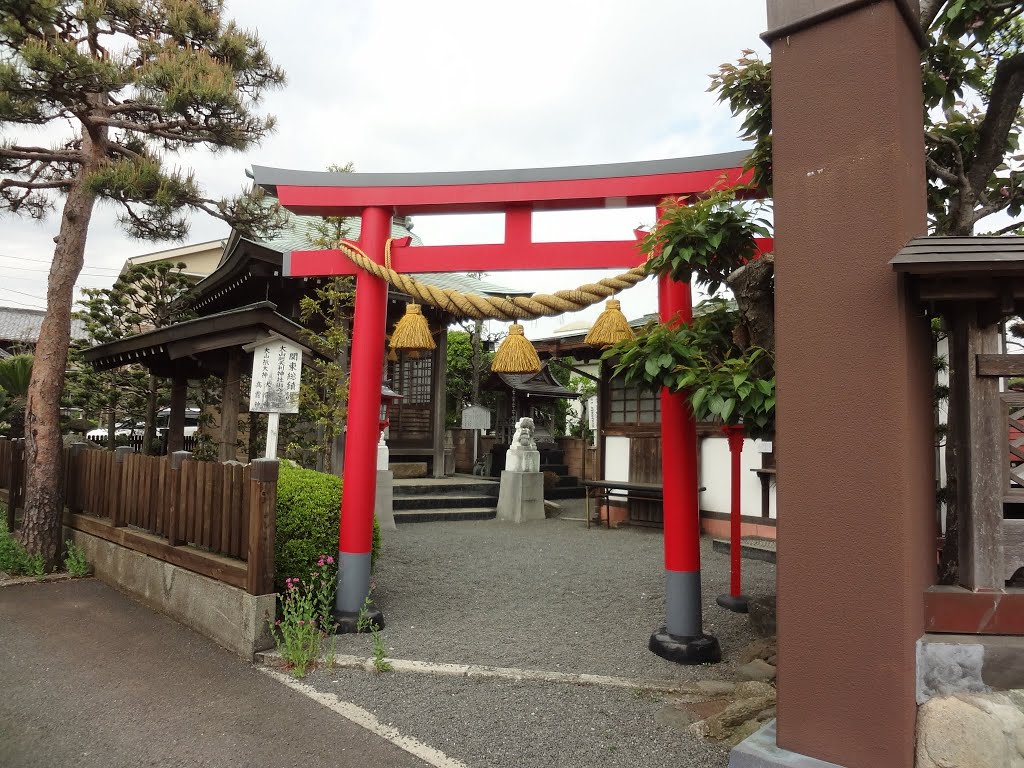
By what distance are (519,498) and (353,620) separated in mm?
7313

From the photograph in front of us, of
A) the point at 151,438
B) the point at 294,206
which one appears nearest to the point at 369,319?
the point at 294,206

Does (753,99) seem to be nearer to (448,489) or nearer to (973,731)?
(973,731)

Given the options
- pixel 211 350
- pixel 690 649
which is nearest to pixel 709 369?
pixel 690 649

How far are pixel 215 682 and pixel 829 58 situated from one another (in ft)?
16.4

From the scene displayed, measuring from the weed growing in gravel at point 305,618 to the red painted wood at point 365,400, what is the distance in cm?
30

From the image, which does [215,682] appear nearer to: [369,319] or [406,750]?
[406,750]

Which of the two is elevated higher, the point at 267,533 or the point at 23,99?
the point at 23,99

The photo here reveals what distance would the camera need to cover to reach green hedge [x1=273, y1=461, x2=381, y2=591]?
17.3 feet

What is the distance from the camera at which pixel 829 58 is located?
2.96 metres

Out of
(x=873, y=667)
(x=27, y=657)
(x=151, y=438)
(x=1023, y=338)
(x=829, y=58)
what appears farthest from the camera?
(x=151, y=438)

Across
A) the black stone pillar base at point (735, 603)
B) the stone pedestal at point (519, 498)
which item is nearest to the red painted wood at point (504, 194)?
the black stone pillar base at point (735, 603)

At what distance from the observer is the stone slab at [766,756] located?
2729 millimetres

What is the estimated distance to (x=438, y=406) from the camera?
47.9 ft

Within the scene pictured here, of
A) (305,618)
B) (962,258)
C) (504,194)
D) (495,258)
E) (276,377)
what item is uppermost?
(504,194)
